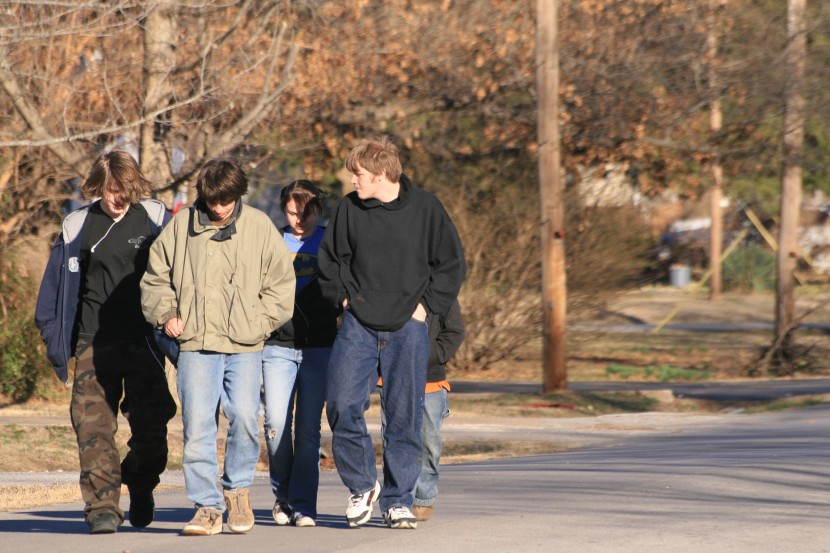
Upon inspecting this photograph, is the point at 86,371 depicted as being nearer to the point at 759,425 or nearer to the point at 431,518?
the point at 431,518

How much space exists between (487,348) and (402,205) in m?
13.7

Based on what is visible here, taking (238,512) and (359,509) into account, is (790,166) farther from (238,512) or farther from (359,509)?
(238,512)

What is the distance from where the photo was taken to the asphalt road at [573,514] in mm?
5980

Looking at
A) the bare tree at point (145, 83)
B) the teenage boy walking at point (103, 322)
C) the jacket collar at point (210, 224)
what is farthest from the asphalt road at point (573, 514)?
the bare tree at point (145, 83)

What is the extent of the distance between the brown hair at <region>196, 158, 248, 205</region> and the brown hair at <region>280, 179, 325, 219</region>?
21.2 inches

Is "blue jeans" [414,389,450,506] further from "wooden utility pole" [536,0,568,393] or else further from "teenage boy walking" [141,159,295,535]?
"wooden utility pole" [536,0,568,393]

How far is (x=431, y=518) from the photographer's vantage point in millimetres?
6758

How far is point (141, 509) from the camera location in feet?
21.8

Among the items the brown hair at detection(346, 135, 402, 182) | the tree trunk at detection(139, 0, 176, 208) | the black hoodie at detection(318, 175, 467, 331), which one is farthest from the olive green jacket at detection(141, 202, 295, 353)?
the tree trunk at detection(139, 0, 176, 208)

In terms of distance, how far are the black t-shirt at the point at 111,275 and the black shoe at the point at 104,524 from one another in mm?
866

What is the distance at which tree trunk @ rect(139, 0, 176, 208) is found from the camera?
13.2 meters

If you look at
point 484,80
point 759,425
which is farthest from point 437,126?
point 759,425

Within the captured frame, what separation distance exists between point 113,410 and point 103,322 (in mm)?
440

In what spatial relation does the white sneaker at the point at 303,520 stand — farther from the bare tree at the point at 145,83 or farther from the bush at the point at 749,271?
the bush at the point at 749,271
